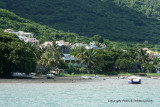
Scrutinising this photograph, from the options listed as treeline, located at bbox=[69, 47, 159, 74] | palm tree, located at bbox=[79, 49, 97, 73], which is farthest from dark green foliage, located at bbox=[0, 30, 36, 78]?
palm tree, located at bbox=[79, 49, 97, 73]

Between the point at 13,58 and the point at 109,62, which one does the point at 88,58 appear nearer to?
the point at 109,62

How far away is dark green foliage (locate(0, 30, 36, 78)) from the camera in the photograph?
92.7 m

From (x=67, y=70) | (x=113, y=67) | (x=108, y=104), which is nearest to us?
(x=108, y=104)

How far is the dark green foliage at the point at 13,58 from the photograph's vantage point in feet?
304

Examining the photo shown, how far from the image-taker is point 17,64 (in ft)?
306

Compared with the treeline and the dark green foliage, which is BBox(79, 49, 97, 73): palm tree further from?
the dark green foliage

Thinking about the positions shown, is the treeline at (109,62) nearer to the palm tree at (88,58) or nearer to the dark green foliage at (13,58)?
the palm tree at (88,58)

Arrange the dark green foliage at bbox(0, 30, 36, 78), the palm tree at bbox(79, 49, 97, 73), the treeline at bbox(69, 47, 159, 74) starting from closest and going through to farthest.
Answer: the dark green foliage at bbox(0, 30, 36, 78) < the palm tree at bbox(79, 49, 97, 73) < the treeline at bbox(69, 47, 159, 74)

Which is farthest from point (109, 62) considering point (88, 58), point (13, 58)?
point (13, 58)

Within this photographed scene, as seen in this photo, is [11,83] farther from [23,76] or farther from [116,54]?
[116,54]

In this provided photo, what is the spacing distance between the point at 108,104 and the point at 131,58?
111063 mm

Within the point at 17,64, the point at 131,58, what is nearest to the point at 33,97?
the point at 17,64

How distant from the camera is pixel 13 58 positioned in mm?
92438

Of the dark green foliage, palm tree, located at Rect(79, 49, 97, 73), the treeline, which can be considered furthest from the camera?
the treeline
